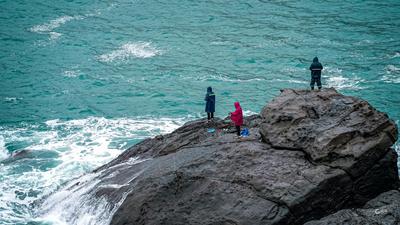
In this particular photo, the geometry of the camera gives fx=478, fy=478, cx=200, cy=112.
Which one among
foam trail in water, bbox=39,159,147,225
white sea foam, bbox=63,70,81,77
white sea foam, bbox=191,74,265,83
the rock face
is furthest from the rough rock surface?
white sea foam, bbox=63,70,81,77

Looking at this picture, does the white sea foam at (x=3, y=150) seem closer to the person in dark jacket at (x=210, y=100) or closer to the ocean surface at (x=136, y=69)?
the ocean surface at (x=136, y=69)

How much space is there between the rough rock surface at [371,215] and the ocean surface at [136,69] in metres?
6.64

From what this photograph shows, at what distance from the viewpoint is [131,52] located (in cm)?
Result: 3803

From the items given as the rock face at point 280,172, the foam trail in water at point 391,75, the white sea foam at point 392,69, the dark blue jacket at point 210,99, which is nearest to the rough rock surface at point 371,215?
the rock face at point 280,172

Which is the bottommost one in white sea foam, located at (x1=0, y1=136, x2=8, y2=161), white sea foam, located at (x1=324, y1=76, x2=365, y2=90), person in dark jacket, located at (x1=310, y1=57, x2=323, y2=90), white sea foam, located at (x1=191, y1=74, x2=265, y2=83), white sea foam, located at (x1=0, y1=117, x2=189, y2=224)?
white sea foam, located at (x1=0, y1=136, x2=8, y2=161)

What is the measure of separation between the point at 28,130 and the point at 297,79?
1671 centimetres

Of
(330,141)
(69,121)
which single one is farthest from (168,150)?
(69,121)

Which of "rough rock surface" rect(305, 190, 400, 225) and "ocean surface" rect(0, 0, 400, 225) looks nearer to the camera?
"rough rock surface" rect(305, 190, 400, 225)

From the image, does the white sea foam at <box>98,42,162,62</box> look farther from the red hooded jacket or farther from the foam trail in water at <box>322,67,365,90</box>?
the red hooded jacket

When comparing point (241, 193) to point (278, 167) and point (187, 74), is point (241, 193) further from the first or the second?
point (187, 74)

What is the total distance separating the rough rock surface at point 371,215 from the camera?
1146 cm

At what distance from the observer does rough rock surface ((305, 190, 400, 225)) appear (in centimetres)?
1146

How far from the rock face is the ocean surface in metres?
2.21

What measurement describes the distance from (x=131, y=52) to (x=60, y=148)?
16.4m
